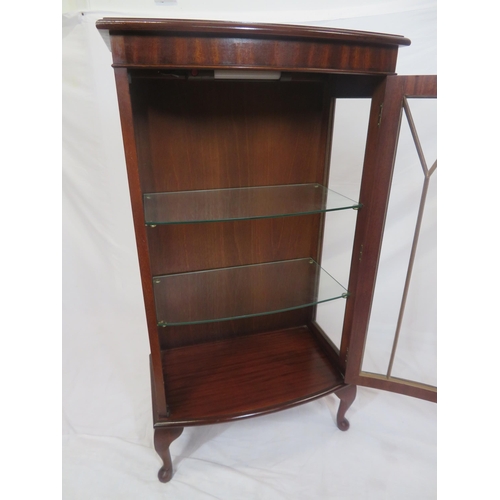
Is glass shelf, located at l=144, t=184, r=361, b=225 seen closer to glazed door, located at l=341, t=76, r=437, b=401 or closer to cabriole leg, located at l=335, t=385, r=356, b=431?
glazed door, located at l=341, t=76, r=437, b=401

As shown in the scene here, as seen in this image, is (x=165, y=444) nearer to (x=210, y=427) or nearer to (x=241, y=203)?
(x=210, y=427)

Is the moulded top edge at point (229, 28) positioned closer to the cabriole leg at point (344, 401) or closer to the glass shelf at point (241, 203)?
the glass shelf at point (241, 203)

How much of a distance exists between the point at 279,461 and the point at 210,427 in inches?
9.6

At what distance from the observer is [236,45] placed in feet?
2.04

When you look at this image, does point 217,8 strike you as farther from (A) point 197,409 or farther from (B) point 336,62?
(A) point 197,409

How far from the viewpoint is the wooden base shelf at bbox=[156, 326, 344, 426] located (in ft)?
3.01

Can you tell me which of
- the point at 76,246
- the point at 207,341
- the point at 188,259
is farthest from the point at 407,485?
the point at 76,246

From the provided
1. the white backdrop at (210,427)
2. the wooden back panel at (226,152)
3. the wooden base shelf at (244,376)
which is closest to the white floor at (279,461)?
the white backdrop at (210,427)

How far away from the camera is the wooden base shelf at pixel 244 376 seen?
92 centimetres

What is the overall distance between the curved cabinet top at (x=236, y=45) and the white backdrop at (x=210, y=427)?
0.36 metres

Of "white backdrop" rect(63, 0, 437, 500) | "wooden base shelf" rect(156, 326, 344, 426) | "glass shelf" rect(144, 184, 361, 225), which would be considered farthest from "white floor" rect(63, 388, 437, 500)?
"glass shelf" rect(144, 184, 361, 225)

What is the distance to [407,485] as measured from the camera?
0.92 meters

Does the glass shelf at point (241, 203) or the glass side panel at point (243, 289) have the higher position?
the glass shelf at point (241, 203)

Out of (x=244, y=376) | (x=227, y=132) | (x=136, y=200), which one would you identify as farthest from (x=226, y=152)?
(x=244, y=376)
